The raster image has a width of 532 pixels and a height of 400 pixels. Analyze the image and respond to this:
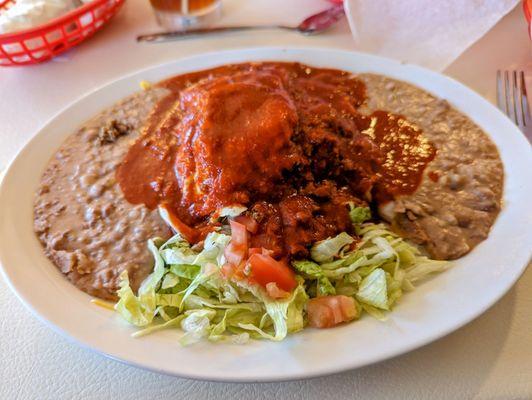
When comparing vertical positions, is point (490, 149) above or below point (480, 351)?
above

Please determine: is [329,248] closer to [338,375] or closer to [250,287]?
[250,287]

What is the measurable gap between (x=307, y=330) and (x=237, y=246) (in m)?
0.39

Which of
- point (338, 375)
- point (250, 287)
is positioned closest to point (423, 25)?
point (250, 287)

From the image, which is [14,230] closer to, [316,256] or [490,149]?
[316,256]

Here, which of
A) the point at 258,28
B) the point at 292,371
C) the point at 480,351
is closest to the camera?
the point at 292,371

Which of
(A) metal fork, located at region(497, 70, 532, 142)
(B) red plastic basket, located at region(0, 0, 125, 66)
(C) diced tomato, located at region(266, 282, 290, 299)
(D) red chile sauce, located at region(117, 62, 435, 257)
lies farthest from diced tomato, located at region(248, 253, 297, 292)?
(B) red plastic basket, located at region(0, 0, 125, 66)

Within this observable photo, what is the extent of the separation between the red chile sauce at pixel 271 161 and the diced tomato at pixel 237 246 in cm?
7

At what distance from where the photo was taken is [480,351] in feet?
5.17

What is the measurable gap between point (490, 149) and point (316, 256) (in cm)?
93

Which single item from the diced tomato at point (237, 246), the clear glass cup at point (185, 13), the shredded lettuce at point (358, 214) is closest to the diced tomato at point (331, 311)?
the diced tomato at point (237, 246)

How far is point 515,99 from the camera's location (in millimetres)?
2432

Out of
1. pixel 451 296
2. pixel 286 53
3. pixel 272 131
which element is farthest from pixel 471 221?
pixel 286 53

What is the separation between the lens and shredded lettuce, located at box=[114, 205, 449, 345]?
1.60 m

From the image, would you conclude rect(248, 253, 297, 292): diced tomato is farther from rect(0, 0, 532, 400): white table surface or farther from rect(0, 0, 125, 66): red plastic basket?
rect(0, 0, 125, 66): red plastic basket
